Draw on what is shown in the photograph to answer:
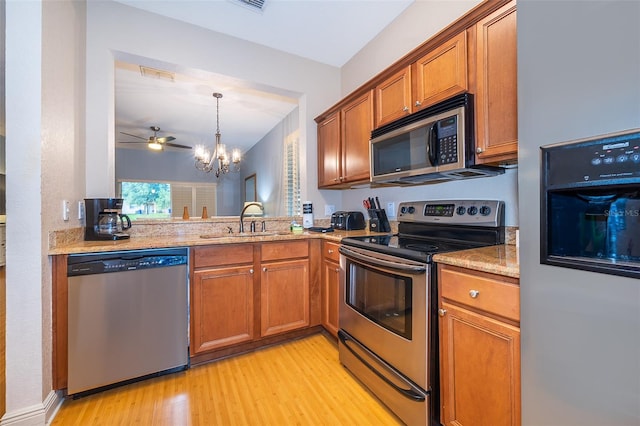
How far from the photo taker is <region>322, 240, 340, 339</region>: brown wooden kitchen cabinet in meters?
2.21

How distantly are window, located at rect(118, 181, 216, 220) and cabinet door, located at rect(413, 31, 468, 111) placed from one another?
632 centimetres

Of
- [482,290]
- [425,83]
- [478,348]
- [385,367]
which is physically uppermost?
[425,83]

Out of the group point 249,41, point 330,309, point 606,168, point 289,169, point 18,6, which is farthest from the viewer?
point 289,169

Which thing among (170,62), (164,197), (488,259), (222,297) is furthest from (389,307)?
(164,197)

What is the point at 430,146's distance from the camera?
1622 millimetres

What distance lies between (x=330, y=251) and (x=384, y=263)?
820mm

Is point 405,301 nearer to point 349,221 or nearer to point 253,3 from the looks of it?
point 349,221

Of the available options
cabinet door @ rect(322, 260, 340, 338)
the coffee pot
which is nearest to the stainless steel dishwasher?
the coffee pot

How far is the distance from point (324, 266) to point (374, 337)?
0.85 meters

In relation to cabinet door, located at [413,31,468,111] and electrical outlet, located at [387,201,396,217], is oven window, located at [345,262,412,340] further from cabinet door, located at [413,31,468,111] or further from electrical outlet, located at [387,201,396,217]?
cabinet door, located at [413,31,468,111]

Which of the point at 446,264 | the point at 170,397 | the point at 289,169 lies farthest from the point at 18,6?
the point at 289,169

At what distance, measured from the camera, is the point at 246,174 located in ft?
23.0

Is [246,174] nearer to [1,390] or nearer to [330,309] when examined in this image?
[330,309]

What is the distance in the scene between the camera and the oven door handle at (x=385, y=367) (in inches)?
52.4
